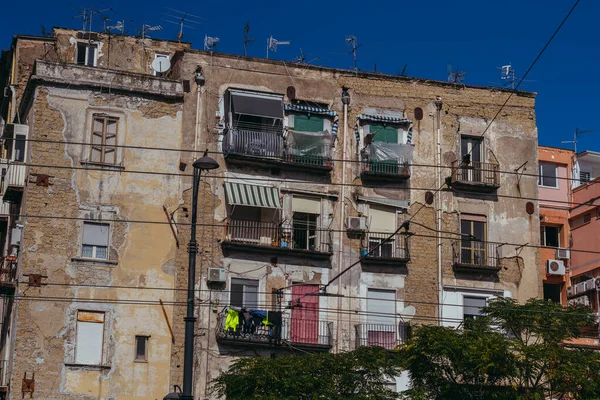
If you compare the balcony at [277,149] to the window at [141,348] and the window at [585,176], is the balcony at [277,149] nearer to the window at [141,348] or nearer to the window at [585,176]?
the window at [141,348]

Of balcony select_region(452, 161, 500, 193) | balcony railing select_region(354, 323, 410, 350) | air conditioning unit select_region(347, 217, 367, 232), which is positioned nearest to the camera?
balcony railing select_region(354, 323, 410, 350)

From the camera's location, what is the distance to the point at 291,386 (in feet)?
116

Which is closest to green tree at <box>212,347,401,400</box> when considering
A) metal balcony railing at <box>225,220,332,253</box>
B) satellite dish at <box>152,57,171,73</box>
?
metal balcony railing at <box>225,220,332,253</box>

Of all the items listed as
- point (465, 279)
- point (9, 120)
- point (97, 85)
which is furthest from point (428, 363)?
point (9, 120)

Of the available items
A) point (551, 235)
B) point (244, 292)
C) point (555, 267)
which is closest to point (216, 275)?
point (244, 292)

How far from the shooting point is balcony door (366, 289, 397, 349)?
42.8 meters

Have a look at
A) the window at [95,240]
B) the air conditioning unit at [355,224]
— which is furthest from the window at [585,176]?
the window at [95,240]

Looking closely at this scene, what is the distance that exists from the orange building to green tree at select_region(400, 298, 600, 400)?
11.6 meters

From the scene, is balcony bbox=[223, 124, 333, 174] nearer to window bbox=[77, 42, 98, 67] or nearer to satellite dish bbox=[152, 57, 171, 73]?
satellite dish bbox=[152, 57, 171, 73]

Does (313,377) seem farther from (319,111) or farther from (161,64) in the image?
(161,64)

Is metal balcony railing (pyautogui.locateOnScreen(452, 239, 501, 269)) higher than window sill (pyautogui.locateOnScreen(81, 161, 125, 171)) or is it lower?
lower

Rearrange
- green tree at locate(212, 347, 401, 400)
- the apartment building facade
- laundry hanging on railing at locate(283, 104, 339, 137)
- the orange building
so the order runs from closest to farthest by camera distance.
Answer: green tree at locate(212, 347, 401, 400) → the apartment building facade → laundry hanging on railing at locate(283, 104, 339, 137) → the orange building

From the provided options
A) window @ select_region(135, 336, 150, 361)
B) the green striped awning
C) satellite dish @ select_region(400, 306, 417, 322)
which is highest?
the green striped awning

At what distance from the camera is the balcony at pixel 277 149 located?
42781 mm
